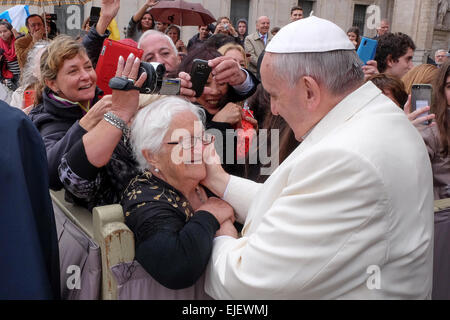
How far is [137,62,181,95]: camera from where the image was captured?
1685 millimetres

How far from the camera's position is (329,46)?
140 cm

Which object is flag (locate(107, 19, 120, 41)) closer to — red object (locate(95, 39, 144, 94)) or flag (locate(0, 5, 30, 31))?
red object (locate(95, 39, 144, 94))

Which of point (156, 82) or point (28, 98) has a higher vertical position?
point (156, 82)

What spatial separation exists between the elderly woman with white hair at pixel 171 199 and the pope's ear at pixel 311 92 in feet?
1.64

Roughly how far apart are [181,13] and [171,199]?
6.73m

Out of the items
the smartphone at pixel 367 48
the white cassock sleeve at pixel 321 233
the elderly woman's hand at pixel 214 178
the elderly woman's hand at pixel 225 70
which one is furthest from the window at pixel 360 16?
the white cassock sleeve at pixel 321 233

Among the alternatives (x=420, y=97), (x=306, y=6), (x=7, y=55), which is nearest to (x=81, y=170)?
(x=420, y=97)

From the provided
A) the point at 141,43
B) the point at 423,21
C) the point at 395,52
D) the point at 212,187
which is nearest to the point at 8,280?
the point at 212,187

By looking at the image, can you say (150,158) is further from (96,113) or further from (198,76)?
(198,76)

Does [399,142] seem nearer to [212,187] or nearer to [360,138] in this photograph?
[360,138]

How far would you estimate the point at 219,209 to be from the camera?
166 cm

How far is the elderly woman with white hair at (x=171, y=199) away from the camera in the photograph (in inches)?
54.2

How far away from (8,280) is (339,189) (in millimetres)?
993
